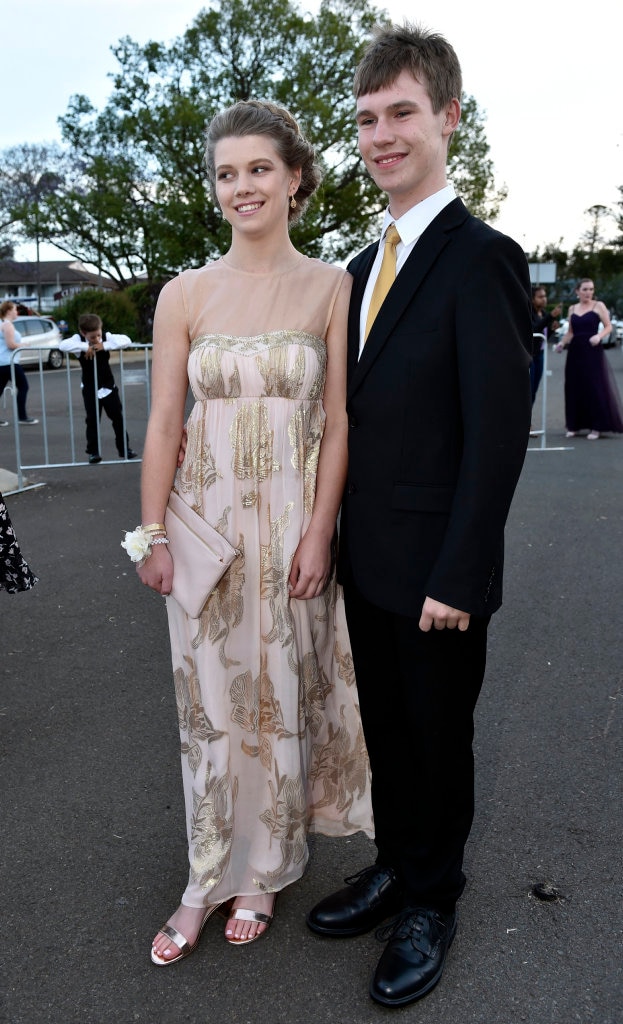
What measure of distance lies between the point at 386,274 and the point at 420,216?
0.17 m

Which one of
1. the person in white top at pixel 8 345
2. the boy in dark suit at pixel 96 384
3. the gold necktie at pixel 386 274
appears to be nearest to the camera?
the gold necktie at pixel 386 274

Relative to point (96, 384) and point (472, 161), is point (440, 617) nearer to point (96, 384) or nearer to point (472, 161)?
point (96, 384)

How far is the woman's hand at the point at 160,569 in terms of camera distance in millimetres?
2627

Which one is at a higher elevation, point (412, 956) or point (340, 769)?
point (340, 769)

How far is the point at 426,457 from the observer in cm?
230

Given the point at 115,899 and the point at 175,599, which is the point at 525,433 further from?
the point at 115,899

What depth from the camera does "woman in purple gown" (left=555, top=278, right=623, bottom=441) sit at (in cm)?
1234

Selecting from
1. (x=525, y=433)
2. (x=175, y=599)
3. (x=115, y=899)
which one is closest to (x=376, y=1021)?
(x=115, y=899)

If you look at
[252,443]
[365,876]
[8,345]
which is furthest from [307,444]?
[8,345]

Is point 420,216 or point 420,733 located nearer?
point 420,216

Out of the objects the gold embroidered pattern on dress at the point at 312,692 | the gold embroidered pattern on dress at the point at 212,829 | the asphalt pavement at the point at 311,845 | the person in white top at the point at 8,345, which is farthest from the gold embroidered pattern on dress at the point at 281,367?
the person in white top at the point at 8,345

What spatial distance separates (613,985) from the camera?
2457mm

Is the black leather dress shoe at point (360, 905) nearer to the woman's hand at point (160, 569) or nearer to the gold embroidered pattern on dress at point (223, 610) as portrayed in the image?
the gold embroidered pattern on dress at point (223, 610)

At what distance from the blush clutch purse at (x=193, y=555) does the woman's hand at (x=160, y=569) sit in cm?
2
